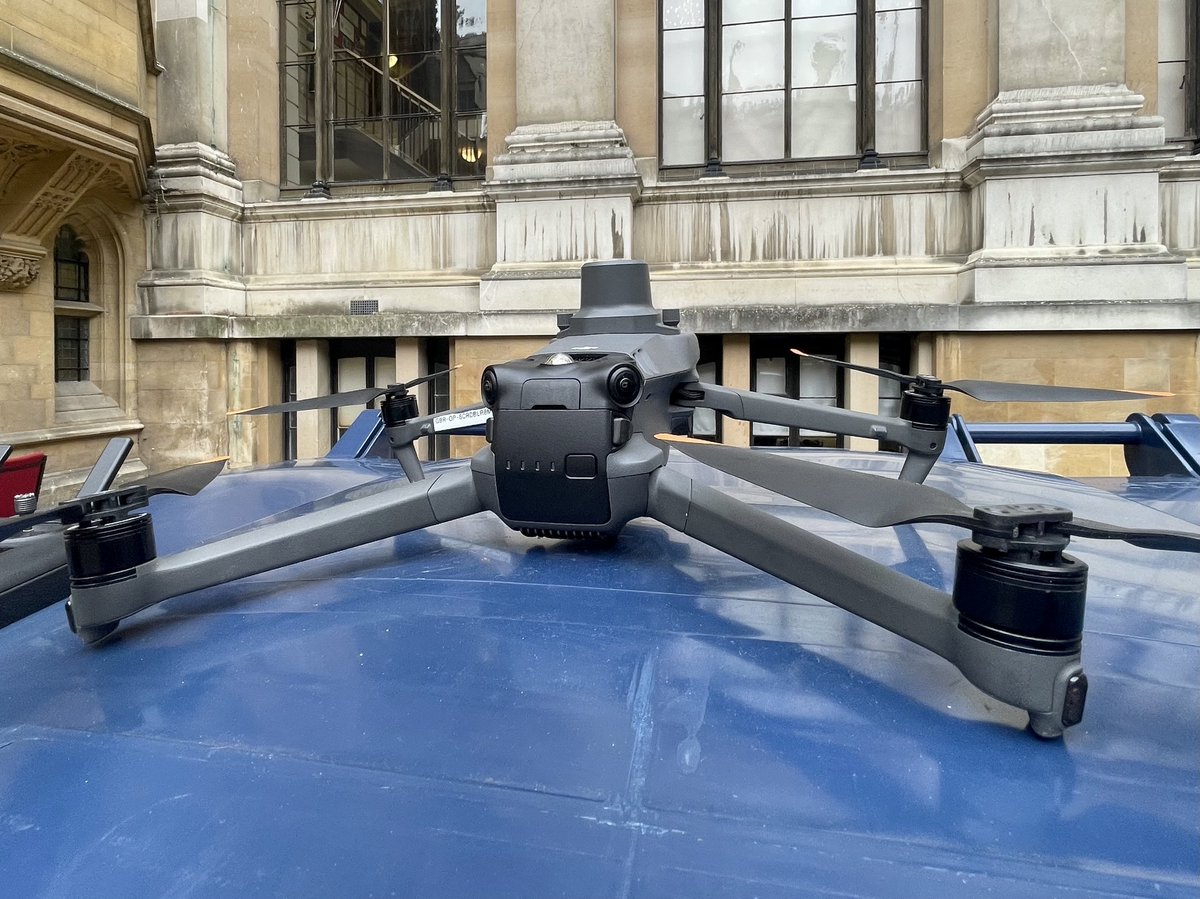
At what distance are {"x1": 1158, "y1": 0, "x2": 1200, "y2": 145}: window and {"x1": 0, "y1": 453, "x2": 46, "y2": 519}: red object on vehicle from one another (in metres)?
8.65

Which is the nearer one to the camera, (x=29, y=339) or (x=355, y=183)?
(x=29, y=339)

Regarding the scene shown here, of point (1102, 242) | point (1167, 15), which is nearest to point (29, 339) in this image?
point (1102, 242)

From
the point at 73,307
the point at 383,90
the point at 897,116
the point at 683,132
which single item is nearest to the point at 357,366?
the point at 73,307

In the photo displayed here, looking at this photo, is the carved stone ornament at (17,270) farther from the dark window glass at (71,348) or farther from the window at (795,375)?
the window at (795,375)

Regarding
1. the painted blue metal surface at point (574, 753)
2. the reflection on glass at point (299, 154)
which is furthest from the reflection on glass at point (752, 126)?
the painted blue metal surface at point (574, 753)

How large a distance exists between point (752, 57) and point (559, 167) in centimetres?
228

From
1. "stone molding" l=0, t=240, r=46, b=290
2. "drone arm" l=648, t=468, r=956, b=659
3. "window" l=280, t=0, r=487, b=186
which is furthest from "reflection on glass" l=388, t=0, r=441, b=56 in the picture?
"drone arm" l=648, t=468, r=956, b=659

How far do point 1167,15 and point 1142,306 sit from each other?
2982 millimetres

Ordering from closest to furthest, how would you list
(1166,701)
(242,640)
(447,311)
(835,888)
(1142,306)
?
(835,888), (1166,701), (242,640), (1142,306), (447,311)

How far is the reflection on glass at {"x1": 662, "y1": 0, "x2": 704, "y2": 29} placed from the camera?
22.5 feet

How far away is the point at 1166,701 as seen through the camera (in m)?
1.08

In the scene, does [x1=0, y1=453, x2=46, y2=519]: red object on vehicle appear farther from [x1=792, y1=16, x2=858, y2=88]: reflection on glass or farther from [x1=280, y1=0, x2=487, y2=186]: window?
[x1=792, y1=16, x2=858, y2=88]: reflection on glass

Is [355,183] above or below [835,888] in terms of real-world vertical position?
above

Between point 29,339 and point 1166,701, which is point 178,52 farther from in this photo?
point 1166,701
